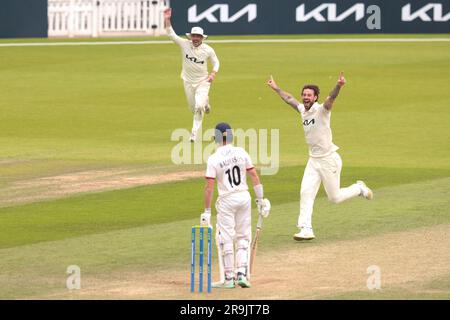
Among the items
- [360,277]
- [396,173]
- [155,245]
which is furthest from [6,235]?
[396,173]

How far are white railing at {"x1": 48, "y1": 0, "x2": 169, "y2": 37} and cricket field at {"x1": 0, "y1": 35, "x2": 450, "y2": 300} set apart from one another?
190 inches

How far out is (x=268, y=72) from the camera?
133 ft

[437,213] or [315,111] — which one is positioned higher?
[315,111]

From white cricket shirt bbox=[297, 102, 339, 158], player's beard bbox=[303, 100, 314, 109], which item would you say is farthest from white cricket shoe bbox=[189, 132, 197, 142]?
player's beard bbox=[303, 100, 314, 109]

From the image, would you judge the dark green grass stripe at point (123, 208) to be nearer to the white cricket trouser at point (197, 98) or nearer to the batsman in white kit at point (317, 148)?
the batsman in white kit at point (317, 148)

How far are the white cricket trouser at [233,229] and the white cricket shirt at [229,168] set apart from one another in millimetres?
102

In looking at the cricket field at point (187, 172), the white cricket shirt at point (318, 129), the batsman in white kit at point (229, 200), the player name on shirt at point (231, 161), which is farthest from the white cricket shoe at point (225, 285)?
the white cricket shirt at point (318, 129)

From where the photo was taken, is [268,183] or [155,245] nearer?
[155,245]

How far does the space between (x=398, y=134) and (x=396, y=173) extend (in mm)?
5494

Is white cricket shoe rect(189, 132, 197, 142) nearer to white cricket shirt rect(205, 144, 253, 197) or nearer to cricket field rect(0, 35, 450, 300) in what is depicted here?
cricket field rect(0, 35, 450, 300)

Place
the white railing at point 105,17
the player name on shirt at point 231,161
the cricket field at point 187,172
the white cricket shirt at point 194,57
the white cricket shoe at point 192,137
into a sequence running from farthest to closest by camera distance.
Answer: the white railing at point 105,17, the white cricket shirt at point 194,57, the white cricket shoe at point 192,137, the cricket field at point 187,172, the player name on shirt at point 231,161

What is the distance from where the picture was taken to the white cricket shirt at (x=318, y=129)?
1811 centimetres
